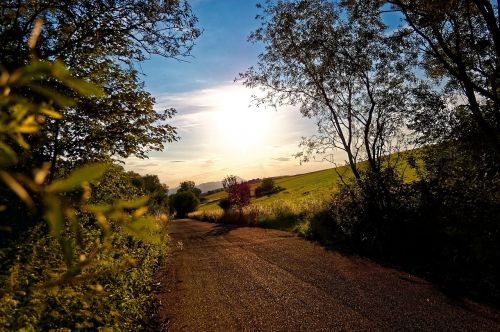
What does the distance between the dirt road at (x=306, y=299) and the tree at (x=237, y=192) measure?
1801 cm

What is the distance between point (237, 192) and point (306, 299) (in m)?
22.6

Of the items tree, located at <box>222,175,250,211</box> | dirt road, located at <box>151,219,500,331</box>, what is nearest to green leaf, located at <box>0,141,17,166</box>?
dirt road, located at <box>151,219,500,331</box>

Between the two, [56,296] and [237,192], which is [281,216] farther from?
[56,296]

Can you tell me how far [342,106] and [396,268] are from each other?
6.69 m

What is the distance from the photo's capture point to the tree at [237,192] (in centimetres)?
2895

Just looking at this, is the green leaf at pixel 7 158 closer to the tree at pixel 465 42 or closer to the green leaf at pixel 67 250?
the green leaf at pixel 67 250

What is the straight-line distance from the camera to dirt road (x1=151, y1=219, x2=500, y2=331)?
228 inches

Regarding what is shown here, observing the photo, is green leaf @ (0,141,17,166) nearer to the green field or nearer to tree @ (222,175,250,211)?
the green field

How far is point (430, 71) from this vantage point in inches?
532

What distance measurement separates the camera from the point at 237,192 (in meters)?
29.5

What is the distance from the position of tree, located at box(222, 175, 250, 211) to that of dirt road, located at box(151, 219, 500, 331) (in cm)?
1801

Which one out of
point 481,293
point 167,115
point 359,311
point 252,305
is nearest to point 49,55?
point 167,115

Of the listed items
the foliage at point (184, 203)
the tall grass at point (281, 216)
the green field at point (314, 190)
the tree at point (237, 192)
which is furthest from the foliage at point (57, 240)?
the foliage at point (184, 203)

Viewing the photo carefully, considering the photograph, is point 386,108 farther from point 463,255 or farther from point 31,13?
point 31,13
